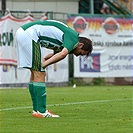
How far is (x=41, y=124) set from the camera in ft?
37.7

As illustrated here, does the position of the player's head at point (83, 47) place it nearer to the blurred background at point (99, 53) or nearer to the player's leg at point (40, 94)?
the player's leg at point (40, 94)

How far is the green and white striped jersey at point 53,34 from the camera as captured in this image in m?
12.6

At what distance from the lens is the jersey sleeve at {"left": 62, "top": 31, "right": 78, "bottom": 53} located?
1250cm

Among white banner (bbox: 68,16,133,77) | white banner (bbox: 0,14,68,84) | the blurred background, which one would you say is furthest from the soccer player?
white banner (bbox: 68,16,133,77)

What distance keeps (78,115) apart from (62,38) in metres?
1.47

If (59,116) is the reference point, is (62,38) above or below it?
above

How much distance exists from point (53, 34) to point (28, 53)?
1.82 feet

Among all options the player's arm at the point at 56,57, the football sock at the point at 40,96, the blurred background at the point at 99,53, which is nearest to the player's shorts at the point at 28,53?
the player's arm at the point at 56,57

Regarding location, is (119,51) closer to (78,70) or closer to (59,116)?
(78,70)

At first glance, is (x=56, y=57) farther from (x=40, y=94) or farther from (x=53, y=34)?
(x=40, y=94)

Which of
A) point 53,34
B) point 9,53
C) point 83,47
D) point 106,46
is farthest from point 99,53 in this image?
point 53,34

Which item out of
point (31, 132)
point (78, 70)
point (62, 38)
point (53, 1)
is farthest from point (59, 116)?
point (53, 1)

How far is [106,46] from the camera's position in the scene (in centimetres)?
2966

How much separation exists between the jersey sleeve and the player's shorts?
22.0 inches
